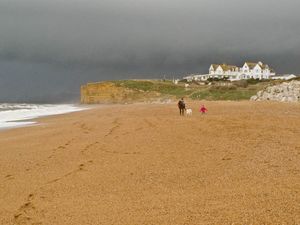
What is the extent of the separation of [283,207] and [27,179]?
550cm

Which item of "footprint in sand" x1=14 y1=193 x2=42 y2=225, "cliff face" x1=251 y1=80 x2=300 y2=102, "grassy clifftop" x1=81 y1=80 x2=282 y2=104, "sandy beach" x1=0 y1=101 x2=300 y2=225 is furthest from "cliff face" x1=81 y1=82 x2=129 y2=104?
"footprint in sand" x1=14 y1=193 x2=42 y2=225

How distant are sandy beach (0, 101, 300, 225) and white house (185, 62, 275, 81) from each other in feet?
329

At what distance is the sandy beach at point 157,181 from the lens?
18.3 ft

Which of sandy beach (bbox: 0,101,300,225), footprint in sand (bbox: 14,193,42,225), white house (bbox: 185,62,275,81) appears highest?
white house (bbox: 185,62,275,81)

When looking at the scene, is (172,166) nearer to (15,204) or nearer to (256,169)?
(256,169)

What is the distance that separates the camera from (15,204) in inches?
260

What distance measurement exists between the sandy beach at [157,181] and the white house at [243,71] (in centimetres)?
10028

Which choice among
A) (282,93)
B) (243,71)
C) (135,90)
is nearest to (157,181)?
(282,93)

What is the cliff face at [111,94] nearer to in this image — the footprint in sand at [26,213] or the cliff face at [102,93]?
the cliff face at [102,93]

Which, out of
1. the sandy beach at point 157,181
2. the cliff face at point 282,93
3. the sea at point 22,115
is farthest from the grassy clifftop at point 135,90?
the sandy beach at point 157,181

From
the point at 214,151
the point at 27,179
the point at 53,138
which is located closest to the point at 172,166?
the point at 214,151

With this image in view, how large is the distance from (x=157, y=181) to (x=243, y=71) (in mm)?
112342

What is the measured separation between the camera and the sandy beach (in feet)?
18.3

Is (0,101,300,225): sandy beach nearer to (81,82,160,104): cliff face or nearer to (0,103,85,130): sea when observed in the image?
(0,103,85,130): sea
